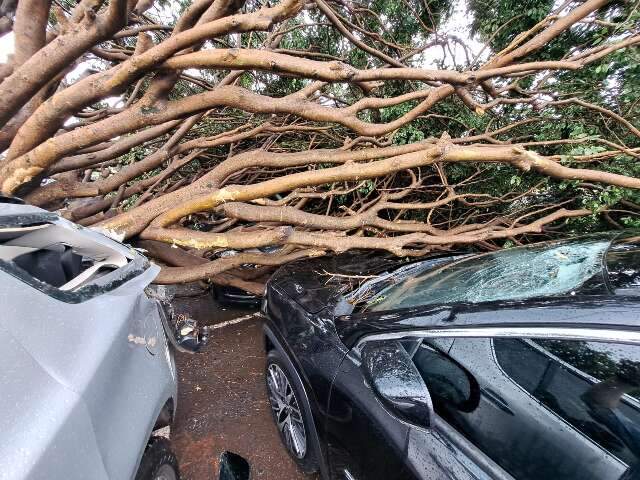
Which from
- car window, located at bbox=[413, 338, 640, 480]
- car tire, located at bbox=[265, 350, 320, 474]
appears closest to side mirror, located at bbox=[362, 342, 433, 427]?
car window, located at bbox=[413, 338, 640, 480]

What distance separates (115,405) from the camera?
3.67 ft

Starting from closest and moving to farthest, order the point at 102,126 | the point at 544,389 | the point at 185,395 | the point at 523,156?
the point at 544,389 < the point at 523,156 < the point at 102,126 < the point at 185,395

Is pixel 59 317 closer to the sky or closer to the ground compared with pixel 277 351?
closer to the sky

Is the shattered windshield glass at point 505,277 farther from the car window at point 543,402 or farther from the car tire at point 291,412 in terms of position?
the car tire at point 291,412

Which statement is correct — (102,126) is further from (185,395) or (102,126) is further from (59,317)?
(185,395)

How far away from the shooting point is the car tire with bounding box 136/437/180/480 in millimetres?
1335

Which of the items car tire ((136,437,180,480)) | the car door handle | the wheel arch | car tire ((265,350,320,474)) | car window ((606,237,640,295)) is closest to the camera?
car window ((606,237,640,295))

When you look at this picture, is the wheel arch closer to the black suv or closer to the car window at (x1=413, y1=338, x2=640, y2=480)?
the black suv

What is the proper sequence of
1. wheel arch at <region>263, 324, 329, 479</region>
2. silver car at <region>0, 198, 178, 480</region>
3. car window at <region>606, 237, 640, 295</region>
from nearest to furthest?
silver car at <region>0, 198, 178, 480</region> → car window at <region>606, 237, 640, 295</region> → wheel arch at <region>263, 324, 329, 479</region>

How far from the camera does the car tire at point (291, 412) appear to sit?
197 centimetres

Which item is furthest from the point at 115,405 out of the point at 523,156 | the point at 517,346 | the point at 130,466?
the point at 523,156

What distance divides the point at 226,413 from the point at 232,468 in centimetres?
136

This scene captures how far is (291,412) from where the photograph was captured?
2221mm

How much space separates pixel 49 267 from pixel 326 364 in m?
1.63
